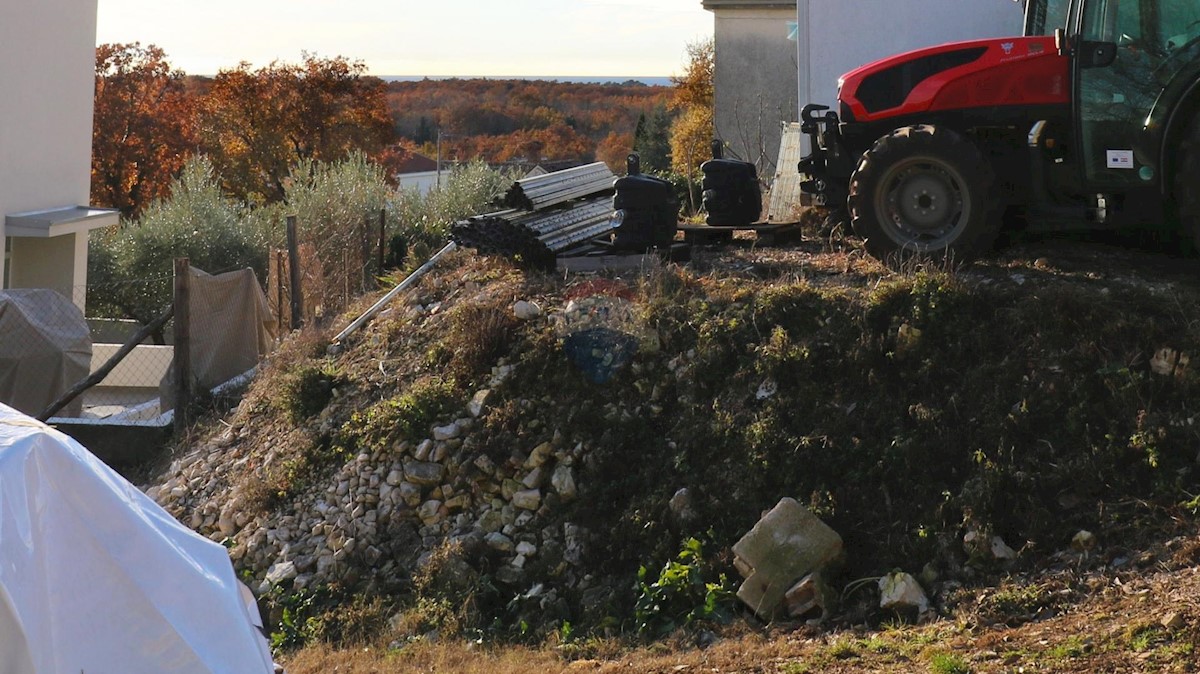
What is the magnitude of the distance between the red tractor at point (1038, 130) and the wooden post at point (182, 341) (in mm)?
6820

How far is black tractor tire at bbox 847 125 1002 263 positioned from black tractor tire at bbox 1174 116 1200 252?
1.31 m

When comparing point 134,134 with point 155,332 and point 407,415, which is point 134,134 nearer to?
point 155,332

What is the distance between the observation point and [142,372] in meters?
18.3

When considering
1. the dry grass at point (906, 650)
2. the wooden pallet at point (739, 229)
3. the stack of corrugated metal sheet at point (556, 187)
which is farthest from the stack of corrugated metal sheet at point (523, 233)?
the dry grass at point (906, 650)

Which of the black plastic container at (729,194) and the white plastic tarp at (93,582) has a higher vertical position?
the black plastic container at (729,194)

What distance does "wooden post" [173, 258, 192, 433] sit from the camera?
1307 centimetres

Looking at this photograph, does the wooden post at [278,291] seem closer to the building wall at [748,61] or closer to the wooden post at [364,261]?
the wooden post at [364,261]

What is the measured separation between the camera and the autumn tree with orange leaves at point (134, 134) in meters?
42.4

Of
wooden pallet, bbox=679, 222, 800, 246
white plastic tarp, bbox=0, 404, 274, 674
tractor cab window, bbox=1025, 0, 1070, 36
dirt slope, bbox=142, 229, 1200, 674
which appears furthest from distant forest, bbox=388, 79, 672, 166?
white plastic tarp, bbox=0, 404, 274, 674

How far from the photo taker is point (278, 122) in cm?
4503

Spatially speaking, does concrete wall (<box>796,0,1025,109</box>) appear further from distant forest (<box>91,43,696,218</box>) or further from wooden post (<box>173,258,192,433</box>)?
distant forest (<box>91,43,696,218</box>)

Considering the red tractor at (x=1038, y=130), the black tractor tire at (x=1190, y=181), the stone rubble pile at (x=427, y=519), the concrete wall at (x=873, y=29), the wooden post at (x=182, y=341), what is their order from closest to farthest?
the stone rubble pile at (x=427, y=519) < the black tractor tire at (x=1190, y=181) < the red tractor at (x=1038, y=130) < the wooden post at (x=182, y=341) < the concrete wall at (x=873, y=29)

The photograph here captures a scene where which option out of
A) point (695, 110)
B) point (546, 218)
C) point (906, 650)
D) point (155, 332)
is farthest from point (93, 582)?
point (695, 110)

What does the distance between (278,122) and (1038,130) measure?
1515 inches
